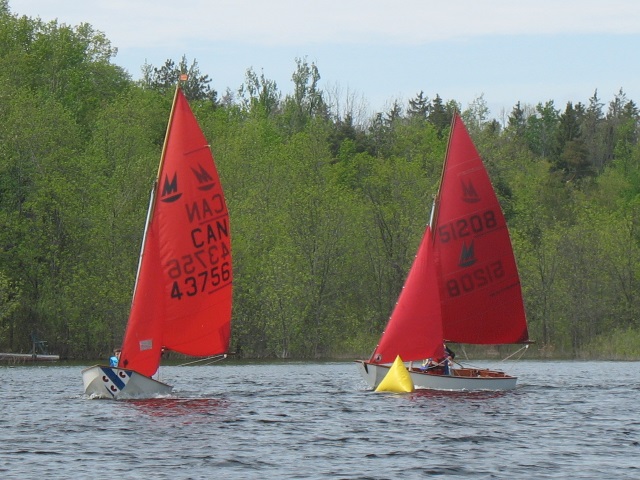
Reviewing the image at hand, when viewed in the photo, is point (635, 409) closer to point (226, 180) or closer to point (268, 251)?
point (268, 251)

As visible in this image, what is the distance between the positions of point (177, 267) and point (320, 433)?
28.9ft

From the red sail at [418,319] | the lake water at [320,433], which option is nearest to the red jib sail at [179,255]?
the lake water at [320,433]

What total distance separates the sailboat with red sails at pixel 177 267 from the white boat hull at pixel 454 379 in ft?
24.4

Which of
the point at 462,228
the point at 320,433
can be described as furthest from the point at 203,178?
the point at 462,228

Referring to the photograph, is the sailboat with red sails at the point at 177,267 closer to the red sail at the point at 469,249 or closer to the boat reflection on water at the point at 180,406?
the boat reflection on water at the point at 180,406

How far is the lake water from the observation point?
2661 cm

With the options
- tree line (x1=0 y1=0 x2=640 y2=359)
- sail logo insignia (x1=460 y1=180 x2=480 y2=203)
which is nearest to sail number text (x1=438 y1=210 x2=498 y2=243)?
sail logo insignia (x1=460 y1=180 x2=480 y2=203)

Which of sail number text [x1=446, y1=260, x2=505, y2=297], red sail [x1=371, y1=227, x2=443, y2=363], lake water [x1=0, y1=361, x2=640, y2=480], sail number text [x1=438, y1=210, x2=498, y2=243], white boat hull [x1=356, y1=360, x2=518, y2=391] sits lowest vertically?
lake water [x1=0, y1=361, x2=640, y2=480]

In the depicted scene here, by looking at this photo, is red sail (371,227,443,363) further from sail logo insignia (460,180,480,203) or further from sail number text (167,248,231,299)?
sail number text (167,248,231,299)

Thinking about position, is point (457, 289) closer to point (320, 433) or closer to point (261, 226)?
point (320, 433)

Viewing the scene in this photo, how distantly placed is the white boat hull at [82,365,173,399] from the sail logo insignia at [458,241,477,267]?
11.9m

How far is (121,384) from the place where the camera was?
130 ft

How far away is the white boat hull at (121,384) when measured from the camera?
129ft

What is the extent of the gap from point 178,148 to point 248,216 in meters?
46.6
